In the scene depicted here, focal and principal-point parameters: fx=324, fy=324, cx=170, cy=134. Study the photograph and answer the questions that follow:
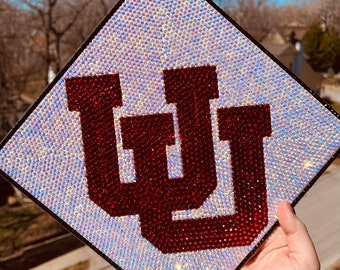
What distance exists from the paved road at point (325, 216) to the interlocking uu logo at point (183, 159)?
343 inches

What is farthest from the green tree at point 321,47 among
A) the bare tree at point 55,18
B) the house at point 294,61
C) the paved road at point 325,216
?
the bare tree at point 55,18

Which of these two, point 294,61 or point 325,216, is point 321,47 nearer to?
point 294,61

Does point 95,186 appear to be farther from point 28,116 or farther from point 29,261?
point 29,261

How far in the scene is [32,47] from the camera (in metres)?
17.6

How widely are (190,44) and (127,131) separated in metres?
0.45

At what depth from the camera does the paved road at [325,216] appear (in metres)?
9.24

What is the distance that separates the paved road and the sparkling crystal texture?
8715mm

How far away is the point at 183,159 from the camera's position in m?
1.40

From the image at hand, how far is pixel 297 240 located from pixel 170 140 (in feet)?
2.55

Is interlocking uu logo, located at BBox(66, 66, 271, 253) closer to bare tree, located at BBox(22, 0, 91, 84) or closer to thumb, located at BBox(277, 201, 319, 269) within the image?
thumb, located at BBox(277, 201, 319, 269)

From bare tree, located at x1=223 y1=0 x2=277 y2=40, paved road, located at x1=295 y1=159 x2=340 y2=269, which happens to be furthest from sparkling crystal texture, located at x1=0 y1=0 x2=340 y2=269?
bare tree, located at x1=223 y1=0 x2=277 y2=40

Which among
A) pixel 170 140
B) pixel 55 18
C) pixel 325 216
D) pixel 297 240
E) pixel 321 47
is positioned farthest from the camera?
pixel 321 47

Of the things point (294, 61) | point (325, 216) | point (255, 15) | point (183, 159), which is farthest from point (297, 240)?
point (255, 15)

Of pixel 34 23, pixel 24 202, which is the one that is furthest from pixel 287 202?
pixel 34 23
